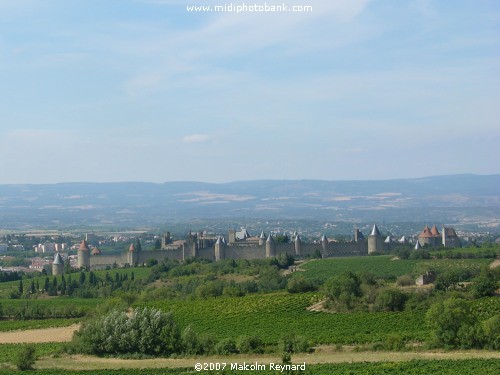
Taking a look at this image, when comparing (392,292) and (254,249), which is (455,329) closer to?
(392,292)

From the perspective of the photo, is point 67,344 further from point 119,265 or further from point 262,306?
point 119,265

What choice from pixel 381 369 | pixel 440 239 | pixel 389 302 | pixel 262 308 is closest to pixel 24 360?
pixel 381 369

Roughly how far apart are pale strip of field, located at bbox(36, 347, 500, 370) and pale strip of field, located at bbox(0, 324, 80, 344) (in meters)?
7.77

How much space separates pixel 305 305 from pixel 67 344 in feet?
48.6

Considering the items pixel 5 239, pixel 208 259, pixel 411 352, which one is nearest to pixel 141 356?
pixel 411 352

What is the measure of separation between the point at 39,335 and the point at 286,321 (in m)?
11.5

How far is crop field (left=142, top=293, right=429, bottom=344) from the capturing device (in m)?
37.3

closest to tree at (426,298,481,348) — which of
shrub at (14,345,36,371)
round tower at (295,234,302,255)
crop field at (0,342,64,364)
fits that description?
shrub at (14,345,36,371)

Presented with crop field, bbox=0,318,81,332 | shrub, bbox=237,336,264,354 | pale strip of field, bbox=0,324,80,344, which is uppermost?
shrub, bbox=237,336,264,354

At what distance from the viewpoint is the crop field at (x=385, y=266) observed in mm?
64000

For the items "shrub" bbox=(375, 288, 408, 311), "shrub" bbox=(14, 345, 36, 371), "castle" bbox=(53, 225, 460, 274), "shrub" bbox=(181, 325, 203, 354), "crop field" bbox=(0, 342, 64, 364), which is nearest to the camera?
"shrub" bbox=(14, 345, 36, 371)

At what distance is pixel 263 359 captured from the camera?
31.8 meters

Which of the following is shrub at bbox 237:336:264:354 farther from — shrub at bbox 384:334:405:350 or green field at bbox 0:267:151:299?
green field at bbox 0:267:151:299

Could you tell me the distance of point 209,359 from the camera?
32.5 m
